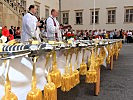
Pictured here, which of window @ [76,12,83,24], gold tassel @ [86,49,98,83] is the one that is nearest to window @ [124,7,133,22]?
window @ [76,12,83,24]

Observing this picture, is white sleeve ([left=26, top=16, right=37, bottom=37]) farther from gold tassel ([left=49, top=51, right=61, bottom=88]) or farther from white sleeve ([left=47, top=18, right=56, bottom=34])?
gold tassel ([left=49, top=51, right=61, bottom=88])

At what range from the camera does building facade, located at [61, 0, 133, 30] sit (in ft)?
103

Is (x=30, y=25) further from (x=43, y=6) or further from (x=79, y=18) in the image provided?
(x=79, y=18)

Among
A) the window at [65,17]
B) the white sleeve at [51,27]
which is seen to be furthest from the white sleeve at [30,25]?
the window at [65,17]

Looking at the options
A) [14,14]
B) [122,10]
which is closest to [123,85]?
[14,14]

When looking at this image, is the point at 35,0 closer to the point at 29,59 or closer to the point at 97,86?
the point at 97,86

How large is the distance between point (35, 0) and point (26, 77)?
24.8m

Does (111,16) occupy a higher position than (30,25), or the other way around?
(111,16)

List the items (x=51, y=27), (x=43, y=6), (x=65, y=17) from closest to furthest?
(x=51, y=27) → (x=43, y=6) → (x=65, y=17)

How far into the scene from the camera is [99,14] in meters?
32.8

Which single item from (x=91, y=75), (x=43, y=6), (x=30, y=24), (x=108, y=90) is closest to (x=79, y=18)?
(x=43, y=6)

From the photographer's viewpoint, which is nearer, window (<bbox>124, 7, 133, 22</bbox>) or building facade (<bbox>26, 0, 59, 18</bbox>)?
building facade (<bbox>26, 0, 59, 18</bbox>)

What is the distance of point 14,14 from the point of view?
18.9m

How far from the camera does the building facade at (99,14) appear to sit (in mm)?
31469
